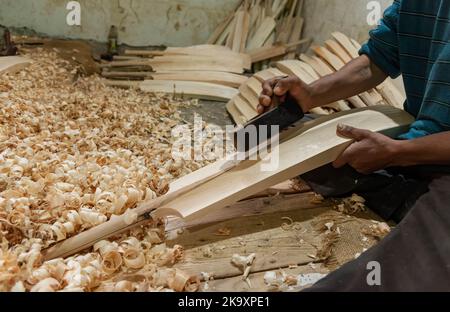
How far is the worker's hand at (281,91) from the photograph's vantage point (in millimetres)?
1825

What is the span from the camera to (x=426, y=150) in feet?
4.98

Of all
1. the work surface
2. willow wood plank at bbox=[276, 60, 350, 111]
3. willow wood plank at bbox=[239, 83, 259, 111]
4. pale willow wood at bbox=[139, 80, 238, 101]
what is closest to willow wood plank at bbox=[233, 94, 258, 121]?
willow wood plank at bbox=[239, 83, 259, 111]

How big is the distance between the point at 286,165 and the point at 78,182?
0.85 m

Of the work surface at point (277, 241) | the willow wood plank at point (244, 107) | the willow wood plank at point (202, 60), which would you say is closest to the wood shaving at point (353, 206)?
the work surface at point (277, 241)

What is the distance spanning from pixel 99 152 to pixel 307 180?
105 cm

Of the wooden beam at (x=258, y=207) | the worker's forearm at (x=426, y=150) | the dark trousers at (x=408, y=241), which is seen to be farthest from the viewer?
the wooden beam at (x=258, y=207)

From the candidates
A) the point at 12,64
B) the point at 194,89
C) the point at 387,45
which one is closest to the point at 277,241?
the point at 387,45

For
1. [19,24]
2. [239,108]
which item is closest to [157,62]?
[239,108]

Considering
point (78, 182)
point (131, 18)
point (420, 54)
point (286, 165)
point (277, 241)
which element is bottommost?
point (277, 241)

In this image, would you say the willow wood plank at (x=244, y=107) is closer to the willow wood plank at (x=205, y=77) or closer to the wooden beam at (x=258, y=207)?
the willow wood plank at (x=205, y=77)

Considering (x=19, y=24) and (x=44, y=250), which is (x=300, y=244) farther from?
(x=19, y=24)

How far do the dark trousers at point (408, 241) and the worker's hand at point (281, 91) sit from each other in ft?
1.60

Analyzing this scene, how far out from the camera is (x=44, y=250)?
54.5 inches

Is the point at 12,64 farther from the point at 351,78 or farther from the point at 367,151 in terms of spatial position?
the point at 367,151
